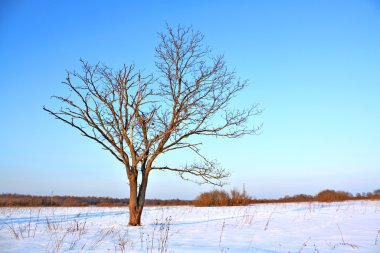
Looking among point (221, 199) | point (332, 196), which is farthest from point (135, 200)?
point (332, 196)

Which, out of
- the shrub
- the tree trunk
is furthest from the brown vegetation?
the tree trunk

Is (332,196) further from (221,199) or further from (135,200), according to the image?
(135,200)

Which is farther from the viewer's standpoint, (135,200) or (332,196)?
(332,196)

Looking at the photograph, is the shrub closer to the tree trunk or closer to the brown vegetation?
the brown vegetation

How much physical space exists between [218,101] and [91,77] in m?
4.50

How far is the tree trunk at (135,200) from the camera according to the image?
1029 cm

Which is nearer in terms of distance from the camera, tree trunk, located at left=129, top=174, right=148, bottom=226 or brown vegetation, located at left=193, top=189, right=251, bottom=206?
tree trunk, located at left=129, top=174, right=148, bottom=226

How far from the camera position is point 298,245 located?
227 inches

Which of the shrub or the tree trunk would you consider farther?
the shrub

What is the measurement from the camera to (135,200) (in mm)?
10570

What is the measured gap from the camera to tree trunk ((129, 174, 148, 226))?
405 inches

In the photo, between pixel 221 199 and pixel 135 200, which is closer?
pixel 135 200

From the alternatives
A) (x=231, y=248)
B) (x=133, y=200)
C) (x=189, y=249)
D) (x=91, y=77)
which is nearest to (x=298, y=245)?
(x=231, y=248)

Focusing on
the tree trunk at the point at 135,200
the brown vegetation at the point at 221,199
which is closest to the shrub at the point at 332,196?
the brown vegetation at the point at 221,199
